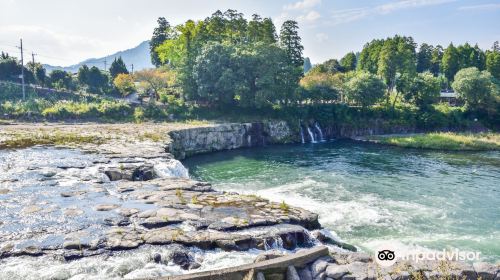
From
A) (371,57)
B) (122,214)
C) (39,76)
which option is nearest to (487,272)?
(122,214)

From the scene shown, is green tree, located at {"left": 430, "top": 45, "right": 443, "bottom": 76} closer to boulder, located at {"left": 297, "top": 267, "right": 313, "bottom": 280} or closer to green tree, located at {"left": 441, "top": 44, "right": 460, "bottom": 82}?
green tree, located at {"left": 441, "top": 44, "right": 460, "bottom": 82}

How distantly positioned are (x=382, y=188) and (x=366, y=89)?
3262 cm

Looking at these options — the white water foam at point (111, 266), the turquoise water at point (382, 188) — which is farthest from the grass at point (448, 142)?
the white water foam at point (111, 266)

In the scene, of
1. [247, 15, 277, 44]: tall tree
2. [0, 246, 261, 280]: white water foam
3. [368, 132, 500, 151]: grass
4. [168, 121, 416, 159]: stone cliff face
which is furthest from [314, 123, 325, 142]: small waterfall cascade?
[0, 246, 261, 280]: white water foam

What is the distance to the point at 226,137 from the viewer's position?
46.3m

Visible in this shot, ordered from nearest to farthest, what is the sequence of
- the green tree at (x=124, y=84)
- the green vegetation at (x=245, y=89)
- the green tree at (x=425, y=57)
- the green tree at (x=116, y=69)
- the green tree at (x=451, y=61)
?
the green vegetation at (x=245, y=89), the green tree at (x=124, y=84), the green tree at (x=116, y=69), the green tree at (x=451, y=61), the green tree at (x=425, y=57)

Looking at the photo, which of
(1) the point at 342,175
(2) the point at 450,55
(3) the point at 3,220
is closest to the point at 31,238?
(3) the point at 3,220

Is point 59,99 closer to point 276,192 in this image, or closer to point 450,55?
point 276,192

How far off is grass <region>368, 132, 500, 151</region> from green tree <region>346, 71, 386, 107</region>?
8632mm

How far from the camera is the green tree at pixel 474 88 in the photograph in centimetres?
5844

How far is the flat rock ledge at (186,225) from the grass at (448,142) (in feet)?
119

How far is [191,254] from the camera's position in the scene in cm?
1234

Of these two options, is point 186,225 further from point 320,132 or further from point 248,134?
point 320,132

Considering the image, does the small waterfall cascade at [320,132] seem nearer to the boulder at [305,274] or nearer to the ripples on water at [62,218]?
the ripples on water at [62,218]
